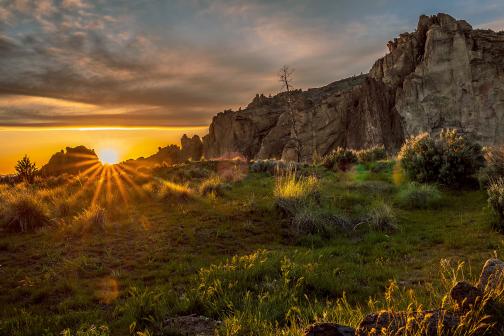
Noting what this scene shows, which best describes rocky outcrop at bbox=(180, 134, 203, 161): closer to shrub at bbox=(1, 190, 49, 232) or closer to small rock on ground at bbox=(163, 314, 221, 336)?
shrub at bbox=(1, 190, 49, 232)

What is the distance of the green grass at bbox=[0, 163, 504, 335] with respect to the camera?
5.59m

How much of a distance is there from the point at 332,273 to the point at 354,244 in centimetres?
269

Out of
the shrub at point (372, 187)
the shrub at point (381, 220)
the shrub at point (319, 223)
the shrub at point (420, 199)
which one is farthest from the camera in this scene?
the shrub at point (372, 187)

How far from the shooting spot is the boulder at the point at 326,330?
343 centimetres

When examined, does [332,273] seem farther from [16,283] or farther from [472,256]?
[16,283]

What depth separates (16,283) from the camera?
729cm

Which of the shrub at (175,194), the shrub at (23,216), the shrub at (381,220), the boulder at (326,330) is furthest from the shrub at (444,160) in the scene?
the boulder at (326,330)

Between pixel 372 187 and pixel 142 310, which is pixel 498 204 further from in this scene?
pixel 142 310

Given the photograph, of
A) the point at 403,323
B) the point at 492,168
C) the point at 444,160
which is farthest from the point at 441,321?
the point at 444,160

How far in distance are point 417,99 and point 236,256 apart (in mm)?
90357

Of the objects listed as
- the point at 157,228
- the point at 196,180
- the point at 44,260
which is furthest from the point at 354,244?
the point at 196,180

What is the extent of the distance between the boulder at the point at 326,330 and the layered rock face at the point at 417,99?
7254 centimetres

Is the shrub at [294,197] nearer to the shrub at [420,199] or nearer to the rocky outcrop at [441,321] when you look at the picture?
the shrub at [420,199]

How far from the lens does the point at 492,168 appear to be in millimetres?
14008
